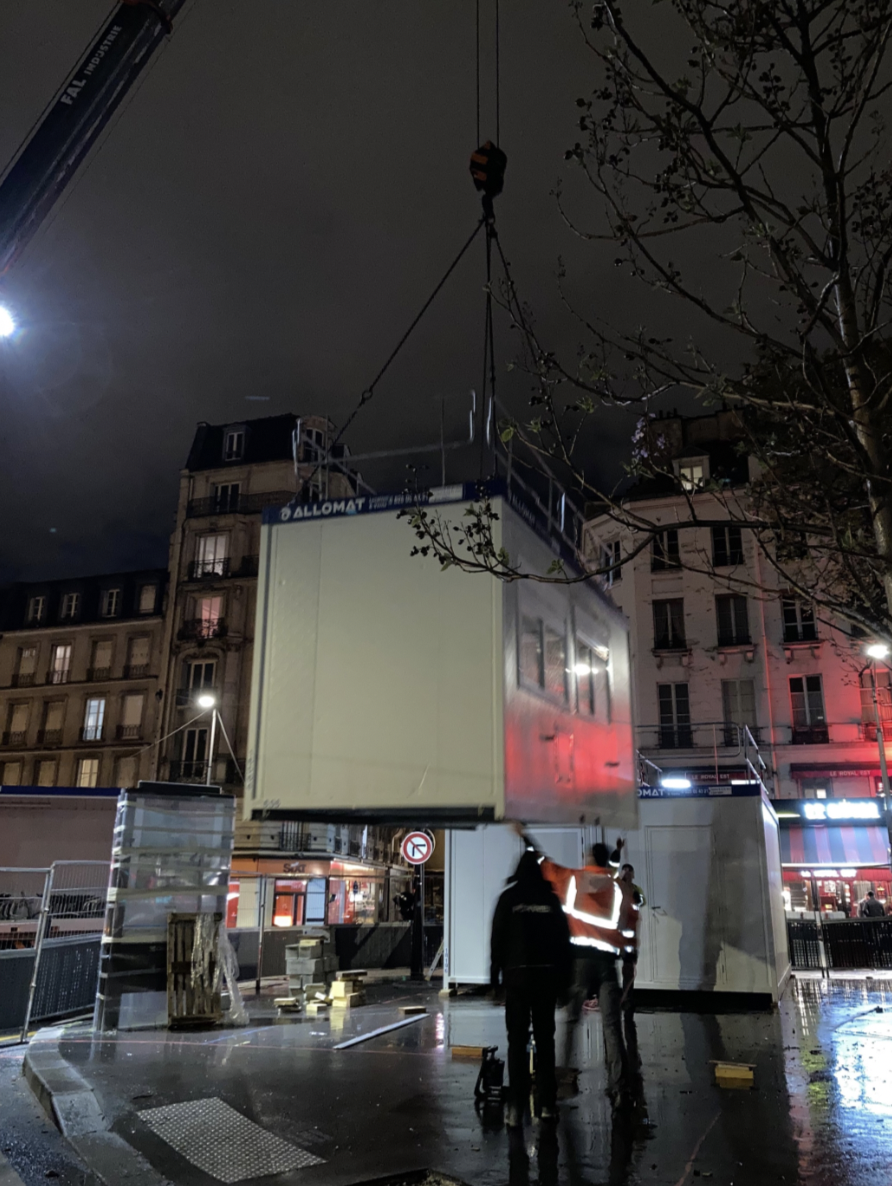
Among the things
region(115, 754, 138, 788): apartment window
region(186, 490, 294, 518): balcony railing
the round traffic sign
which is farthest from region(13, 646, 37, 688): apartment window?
the round traffic sign

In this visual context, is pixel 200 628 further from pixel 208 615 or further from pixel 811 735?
pixel 811 735

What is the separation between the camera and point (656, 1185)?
5363 millimetres

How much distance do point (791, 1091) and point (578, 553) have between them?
18.3 feet

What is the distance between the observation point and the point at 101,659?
4644cm

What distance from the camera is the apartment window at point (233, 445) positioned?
4394cm

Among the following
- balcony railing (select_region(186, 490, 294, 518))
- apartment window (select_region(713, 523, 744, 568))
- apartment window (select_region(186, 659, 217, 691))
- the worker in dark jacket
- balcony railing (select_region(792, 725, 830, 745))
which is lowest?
the worker in dark jacket

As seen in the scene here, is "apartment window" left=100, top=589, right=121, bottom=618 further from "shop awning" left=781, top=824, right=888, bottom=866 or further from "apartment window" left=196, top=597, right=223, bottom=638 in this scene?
"shop awning" left=781, top=824, right=888, bottom=866

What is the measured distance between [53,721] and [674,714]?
30334mm

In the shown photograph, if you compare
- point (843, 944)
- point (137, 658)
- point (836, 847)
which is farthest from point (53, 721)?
point (843, 944)

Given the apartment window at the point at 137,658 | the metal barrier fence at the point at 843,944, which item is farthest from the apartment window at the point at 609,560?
the apartment window at the point at 137,658

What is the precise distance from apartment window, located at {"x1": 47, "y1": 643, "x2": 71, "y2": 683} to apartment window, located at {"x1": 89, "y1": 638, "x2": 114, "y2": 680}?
1.47 m

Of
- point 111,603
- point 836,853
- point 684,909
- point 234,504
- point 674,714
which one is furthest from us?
point 111,603

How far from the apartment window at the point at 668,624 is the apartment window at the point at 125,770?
80.2 ft

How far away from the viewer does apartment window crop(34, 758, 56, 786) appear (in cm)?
4488
